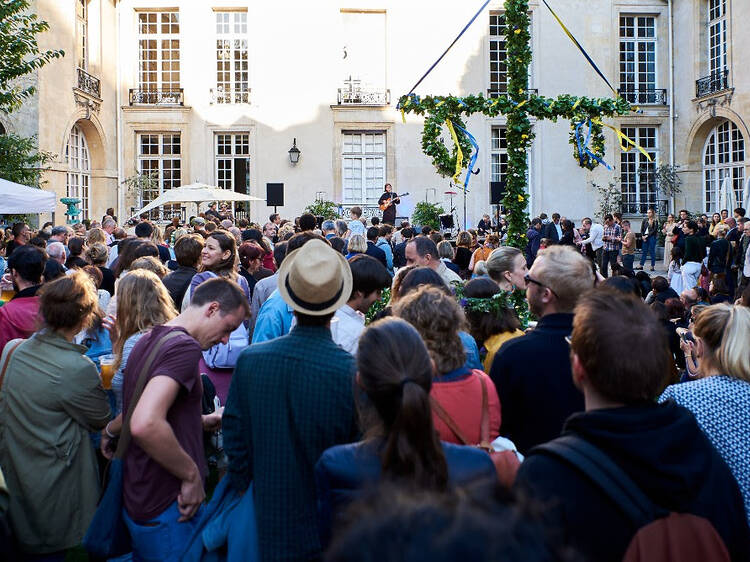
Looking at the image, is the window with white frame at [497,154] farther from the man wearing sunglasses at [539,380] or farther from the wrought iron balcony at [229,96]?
the man wearing sunglasses at [539,380]

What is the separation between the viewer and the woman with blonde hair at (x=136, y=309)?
3.70 metres

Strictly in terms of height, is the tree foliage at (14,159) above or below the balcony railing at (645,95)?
below

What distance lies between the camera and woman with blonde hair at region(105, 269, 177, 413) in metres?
3.70

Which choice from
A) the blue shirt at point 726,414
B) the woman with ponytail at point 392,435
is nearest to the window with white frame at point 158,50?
the blue shirt at point 726,414

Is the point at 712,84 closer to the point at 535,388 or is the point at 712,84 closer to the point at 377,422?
the point at 535,388

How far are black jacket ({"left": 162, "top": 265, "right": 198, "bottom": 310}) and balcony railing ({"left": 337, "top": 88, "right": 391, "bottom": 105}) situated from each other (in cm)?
1882

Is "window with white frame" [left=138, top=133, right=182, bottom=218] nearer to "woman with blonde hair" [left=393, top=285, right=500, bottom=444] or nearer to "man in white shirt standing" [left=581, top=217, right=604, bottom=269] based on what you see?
"man in white shirt standing" [left=581, top=217, right=604, bottom=269]

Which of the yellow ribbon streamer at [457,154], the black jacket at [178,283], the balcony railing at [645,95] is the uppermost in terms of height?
the balcony railing at [645,95]

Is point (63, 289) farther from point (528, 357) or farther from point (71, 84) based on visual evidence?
point (71, 84)

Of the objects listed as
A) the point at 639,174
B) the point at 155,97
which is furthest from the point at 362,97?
the point at 639,174

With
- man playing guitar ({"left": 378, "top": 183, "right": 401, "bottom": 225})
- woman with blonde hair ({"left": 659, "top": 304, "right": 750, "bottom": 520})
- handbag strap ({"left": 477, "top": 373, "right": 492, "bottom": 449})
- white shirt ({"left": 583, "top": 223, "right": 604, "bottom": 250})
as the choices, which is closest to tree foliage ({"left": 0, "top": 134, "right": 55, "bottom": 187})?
man playing guitar ({"left": 378, "top": 183, "right": 401, "bottom": 225})

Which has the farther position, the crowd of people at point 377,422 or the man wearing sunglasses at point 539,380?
the man wearing sunglasses at point 539,380

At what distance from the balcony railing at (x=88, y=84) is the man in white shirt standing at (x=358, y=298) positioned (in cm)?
1891

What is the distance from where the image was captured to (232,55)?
24141 millimetres
